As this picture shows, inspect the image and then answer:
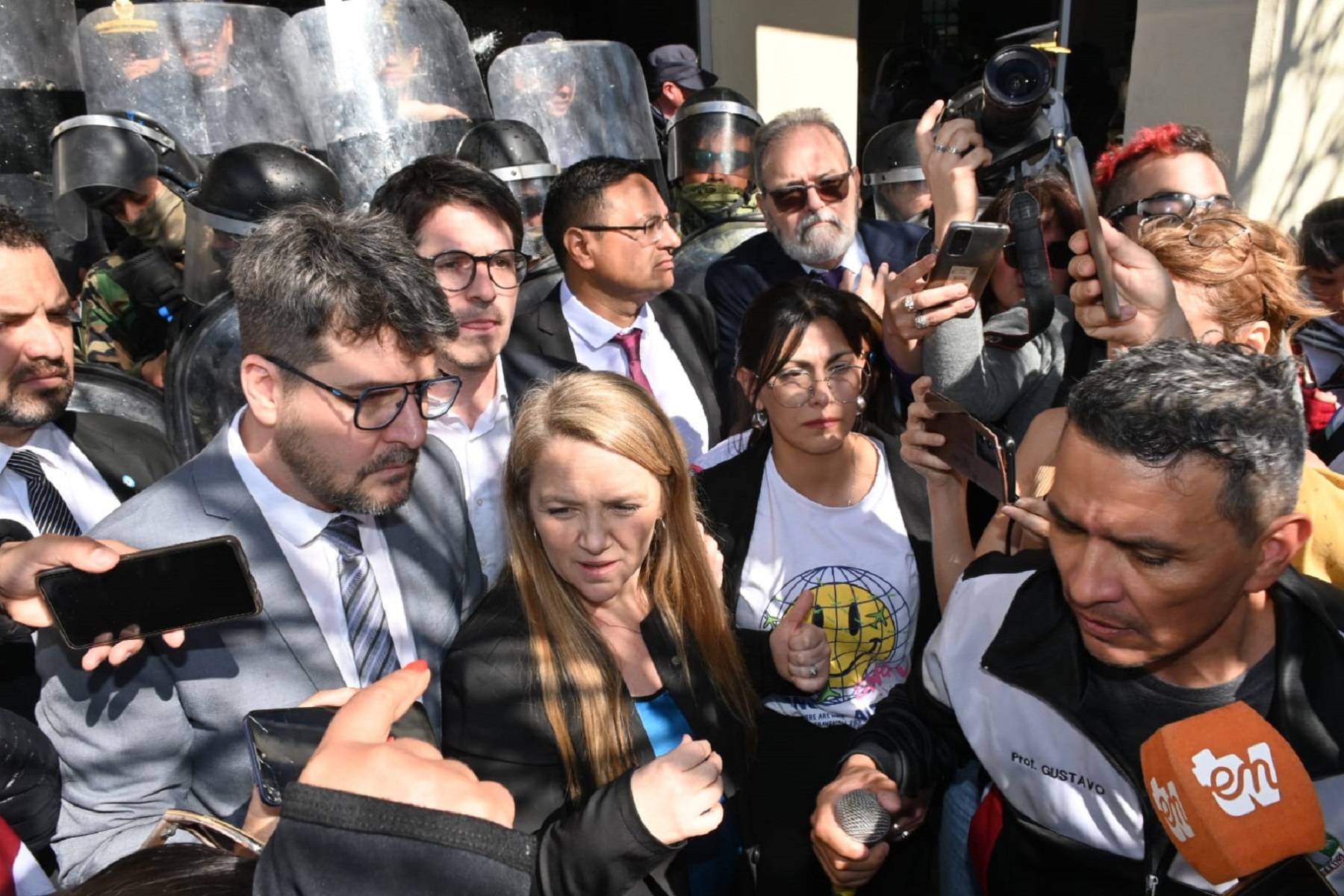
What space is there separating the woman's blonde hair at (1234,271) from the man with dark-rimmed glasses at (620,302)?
63.3 inches

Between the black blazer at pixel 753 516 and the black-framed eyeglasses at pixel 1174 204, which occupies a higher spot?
the black-framed eyeglasses at pixel 1174 204

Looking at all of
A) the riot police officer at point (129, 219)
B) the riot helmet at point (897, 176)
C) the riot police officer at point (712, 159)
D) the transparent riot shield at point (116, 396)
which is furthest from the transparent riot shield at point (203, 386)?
the riot helmet at point (897, 176)

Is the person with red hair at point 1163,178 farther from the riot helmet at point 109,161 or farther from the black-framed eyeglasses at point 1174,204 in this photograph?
the riot helmet at point 109,161

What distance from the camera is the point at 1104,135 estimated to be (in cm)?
857

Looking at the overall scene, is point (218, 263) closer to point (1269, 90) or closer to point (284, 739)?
point (284, 739)

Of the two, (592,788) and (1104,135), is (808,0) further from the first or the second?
(592,788)

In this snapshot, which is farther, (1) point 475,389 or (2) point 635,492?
(1) point 475,389

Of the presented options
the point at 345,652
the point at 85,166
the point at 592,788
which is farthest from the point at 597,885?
the point at 85,166

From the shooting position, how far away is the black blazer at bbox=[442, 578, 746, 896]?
1705mm

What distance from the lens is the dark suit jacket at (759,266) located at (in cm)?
396

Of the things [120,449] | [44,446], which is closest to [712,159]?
[120,449]

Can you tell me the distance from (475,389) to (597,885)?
1.50m

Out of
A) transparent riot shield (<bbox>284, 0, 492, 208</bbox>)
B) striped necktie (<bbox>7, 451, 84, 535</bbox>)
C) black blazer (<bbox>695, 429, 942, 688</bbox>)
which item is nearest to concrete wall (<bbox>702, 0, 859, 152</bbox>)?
transparent riot shield (<bbox>284, 0, 492, 208</bbox>)

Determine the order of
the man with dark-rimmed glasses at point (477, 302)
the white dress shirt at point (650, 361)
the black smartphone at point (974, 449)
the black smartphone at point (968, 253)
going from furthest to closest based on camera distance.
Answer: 1. the white dress shirt at point (650, 361)
2. the man with dark-rimmed glasses at point (477, 302)
3. the black smartphone at point (968, 253)
4. the black smartphone at point (974, 449)
